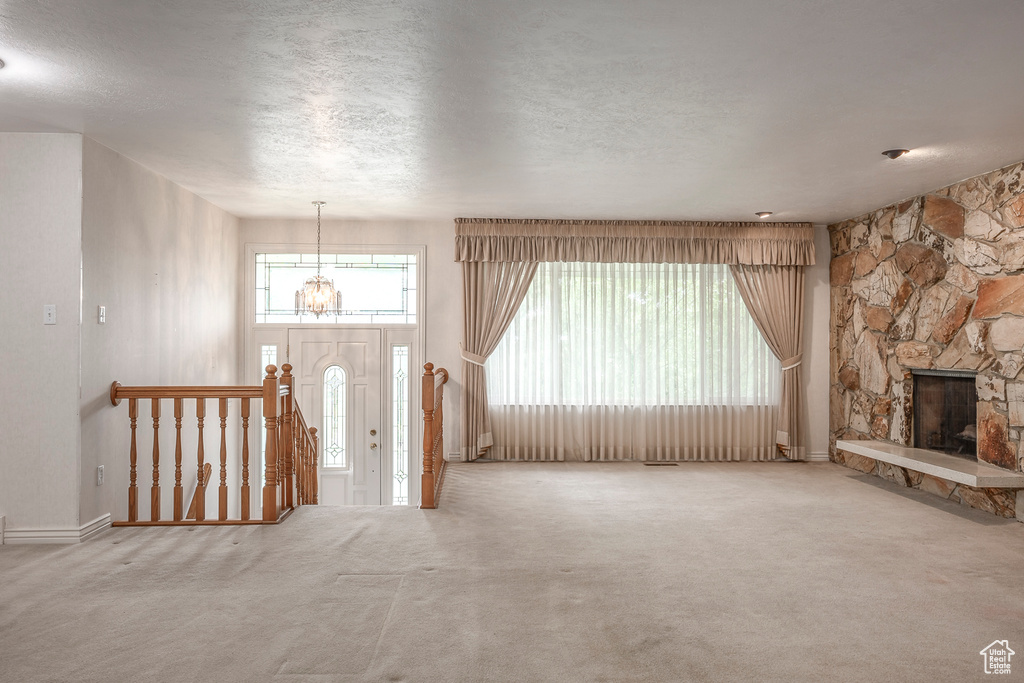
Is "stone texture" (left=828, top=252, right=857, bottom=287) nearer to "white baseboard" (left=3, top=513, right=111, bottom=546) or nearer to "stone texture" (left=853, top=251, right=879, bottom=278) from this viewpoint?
"stone texture" (left=853, top=251, right=879, bottom=278)

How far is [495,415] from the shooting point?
666cm

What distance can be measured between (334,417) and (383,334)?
958mm

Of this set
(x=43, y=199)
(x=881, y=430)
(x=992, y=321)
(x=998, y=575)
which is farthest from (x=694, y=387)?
(x=43, y=199)

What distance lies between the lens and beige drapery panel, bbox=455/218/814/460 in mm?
6559

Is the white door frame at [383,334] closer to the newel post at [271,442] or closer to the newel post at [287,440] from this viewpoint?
the newel post at [287,440]

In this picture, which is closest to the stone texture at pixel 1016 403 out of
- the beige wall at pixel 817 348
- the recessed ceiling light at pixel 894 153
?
the recessed ceiling light at pixel 894 153

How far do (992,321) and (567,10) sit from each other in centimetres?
413

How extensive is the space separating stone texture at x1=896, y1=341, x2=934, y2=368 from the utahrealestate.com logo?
126 inches

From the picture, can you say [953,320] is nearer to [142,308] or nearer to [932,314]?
[932,314]

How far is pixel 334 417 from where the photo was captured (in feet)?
21.6

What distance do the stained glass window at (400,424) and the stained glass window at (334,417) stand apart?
0.49 meters

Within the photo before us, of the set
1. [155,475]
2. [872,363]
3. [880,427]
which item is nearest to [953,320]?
[872,363]

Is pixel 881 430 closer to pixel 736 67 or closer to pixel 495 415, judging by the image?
pixel 495 415

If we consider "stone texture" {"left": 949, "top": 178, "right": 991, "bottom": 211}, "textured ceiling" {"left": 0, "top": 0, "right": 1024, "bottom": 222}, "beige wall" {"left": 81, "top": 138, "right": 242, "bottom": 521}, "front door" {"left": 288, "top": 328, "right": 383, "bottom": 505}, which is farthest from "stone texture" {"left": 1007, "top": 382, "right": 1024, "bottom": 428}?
"beige wall" {"left": 81, "top": 138, "right": 242, "bottom": 521}
